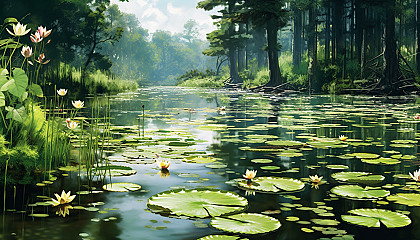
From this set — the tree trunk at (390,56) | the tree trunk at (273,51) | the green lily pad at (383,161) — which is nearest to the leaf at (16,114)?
the green lily pad at (383,161)

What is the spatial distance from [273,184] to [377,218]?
1180 mm

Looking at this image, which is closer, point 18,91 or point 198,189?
point 198,189

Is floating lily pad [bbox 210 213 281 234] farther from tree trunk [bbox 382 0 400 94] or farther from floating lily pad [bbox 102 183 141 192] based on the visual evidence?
tree trunk [bbox 382 0 400 94]

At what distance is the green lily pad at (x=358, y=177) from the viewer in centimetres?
454

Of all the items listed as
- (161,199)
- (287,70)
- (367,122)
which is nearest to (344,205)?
(161,199)

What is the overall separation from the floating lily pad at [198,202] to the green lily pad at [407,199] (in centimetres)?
124

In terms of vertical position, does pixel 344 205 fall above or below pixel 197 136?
below

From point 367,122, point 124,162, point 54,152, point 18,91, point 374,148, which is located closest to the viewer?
point 18,91

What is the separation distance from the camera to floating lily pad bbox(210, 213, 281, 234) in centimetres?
300

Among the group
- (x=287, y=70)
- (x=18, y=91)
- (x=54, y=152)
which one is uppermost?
(x=287, y=70)

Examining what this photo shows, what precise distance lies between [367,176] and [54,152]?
3.29 metres

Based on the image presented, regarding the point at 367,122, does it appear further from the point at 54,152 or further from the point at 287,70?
the point at 287,70

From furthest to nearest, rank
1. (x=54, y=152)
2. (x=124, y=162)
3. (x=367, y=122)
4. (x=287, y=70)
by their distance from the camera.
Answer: (x=287, y=70)
(x=367, y=122)
(x=124, y=162)
(x=54, y=152)

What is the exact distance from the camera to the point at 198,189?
13.2ft
